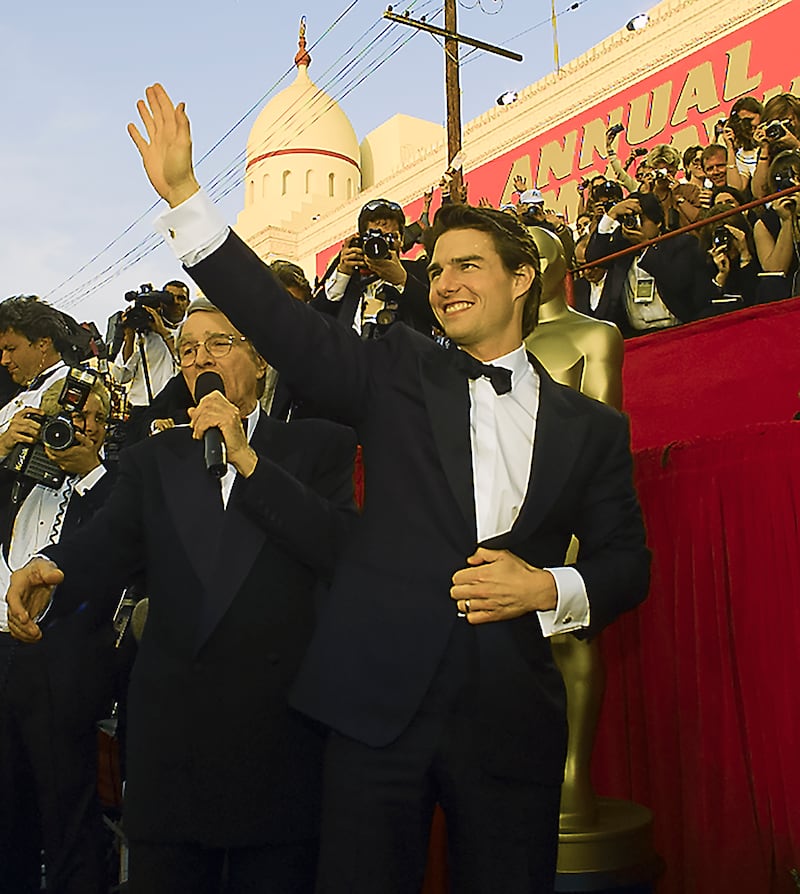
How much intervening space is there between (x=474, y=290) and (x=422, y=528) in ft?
1.41

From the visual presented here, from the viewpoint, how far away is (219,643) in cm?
167

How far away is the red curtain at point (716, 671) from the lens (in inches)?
96.7

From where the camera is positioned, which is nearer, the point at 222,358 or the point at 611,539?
the point at 611,539

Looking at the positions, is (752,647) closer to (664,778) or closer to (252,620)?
(664,778)

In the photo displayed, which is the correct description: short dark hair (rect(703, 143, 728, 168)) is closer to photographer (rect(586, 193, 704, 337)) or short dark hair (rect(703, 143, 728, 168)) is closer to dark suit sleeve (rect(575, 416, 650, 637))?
photographer (rect(586, 193, 704, 337))

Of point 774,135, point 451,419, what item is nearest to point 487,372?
point 451,419

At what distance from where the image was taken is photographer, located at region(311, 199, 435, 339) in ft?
9.82

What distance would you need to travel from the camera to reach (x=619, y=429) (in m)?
1.61

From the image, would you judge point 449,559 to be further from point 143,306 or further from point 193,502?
point 143,306

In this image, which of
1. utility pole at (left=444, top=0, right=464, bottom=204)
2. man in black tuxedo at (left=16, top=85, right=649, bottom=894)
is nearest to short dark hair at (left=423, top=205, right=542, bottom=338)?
man in black tuxedo at (left=16, top=85, right=649, bottom=894)

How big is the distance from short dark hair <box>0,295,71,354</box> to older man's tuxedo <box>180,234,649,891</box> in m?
1.66

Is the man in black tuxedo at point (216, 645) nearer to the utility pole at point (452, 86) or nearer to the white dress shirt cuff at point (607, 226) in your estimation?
the white dress shirt cuff at point (607, 226)

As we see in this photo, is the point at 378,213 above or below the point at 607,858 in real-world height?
above

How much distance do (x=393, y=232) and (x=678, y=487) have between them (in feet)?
4.18
